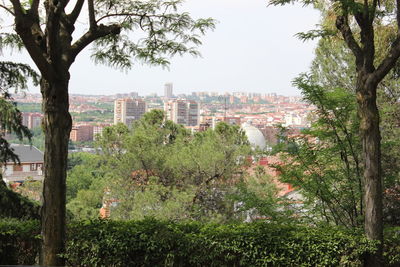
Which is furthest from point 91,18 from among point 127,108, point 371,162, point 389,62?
point 127,108

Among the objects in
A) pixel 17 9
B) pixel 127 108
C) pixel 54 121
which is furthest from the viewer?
pixel 127 108

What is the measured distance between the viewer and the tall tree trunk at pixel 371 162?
5.01 metres

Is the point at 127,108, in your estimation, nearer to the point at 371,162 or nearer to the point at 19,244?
the point at 19,244

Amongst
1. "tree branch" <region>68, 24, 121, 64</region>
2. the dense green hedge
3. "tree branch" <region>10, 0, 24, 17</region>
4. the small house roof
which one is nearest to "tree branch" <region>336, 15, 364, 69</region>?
the dense green hedge

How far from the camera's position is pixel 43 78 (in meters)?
4.49

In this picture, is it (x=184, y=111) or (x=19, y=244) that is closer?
(x=19, y=244)

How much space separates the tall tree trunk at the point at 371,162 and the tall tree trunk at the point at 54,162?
3237 millimetres

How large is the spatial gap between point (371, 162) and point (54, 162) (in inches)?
134

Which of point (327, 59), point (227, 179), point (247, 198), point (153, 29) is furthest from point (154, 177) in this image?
point (153, 29)

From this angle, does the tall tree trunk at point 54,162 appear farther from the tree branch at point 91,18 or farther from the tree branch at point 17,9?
the tree branch at point 17,9

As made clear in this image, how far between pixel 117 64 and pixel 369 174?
136 inches

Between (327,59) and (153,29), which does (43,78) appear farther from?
(327,59)

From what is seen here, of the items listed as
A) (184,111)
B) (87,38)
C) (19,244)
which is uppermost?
(87,38)

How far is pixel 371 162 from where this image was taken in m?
5.01
